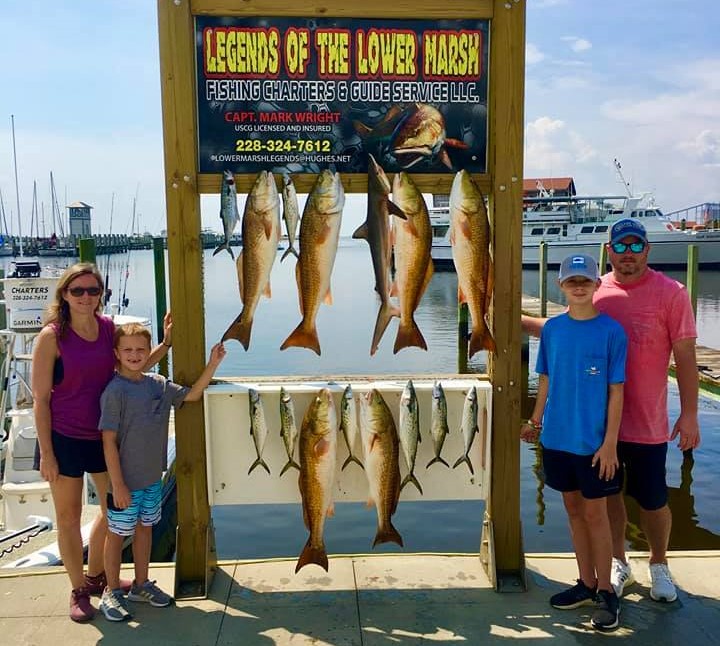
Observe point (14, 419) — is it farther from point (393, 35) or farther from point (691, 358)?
point (691, 358)

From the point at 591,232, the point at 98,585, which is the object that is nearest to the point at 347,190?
the point at 98,585

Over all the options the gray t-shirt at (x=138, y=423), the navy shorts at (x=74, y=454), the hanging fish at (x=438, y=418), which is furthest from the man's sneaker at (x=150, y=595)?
the hanging fish at (x=438, y=418)

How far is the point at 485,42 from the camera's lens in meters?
3.75

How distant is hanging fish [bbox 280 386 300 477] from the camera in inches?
147

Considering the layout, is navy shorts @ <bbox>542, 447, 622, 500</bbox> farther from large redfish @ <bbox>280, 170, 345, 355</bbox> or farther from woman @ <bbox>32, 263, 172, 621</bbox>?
woman @ <bbox>32, 263, 172, 621</bbox>

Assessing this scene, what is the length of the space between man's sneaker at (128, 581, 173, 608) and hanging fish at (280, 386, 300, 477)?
96 cm

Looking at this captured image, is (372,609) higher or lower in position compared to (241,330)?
lower

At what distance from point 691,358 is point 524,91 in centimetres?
168

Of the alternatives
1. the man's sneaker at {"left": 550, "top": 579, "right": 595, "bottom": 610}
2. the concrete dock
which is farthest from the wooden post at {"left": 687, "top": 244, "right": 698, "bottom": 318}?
the man's sneaker at {"left": 550, "top": 579, "right": 595, "bottom": 610}

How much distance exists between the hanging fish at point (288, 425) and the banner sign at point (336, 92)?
4.06 ft

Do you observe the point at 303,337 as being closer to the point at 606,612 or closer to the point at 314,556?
the point at 314,556

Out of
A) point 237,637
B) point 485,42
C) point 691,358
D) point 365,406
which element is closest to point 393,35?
point 485,42

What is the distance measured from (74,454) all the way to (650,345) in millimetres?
3010

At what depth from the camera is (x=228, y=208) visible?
140 inches
